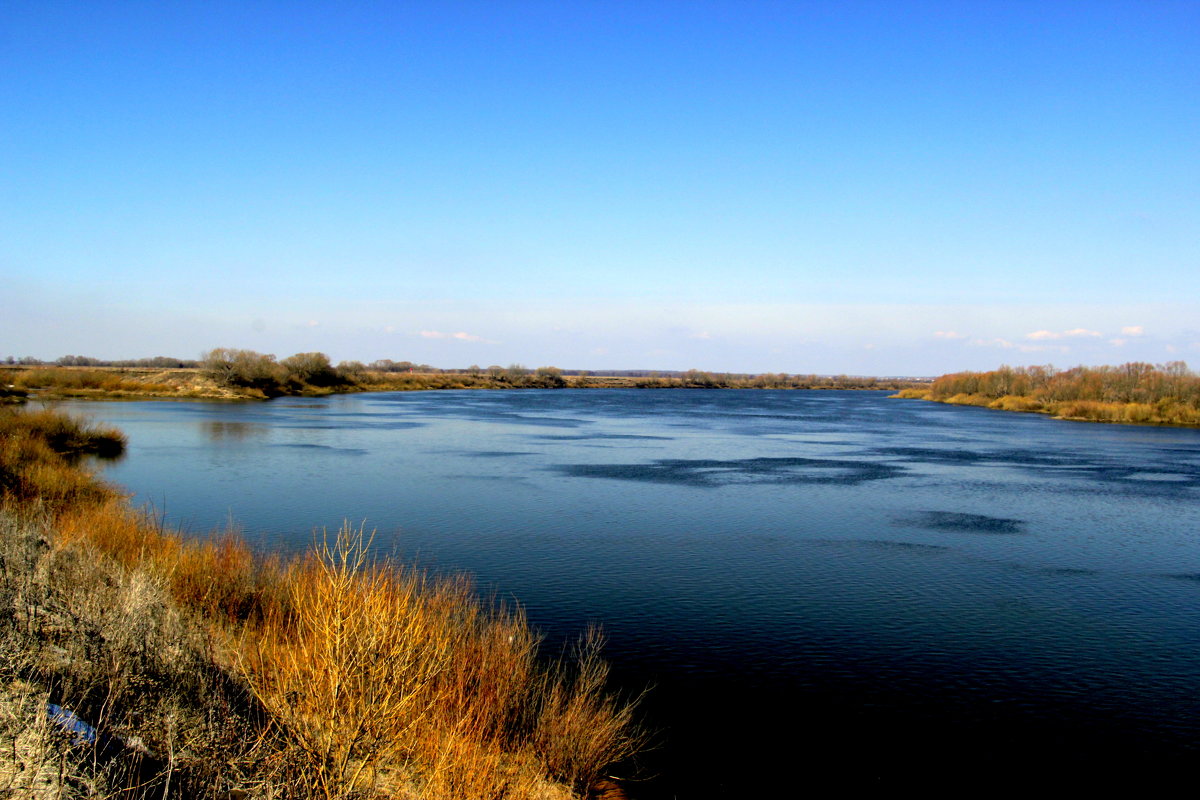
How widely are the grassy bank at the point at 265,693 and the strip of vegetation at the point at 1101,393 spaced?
52454 mm

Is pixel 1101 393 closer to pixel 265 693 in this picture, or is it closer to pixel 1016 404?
pixel 1016 404

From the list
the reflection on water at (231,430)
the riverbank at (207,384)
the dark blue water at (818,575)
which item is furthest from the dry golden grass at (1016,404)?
the riverbank at (207,384)

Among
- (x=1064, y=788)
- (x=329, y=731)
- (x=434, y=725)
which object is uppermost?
(x=329, y=731)

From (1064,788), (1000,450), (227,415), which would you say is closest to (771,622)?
(1064,788)

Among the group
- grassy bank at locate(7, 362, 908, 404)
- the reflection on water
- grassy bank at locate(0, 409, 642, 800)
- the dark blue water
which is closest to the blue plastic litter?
grassy bank at locate(0, 409, 642, 800)

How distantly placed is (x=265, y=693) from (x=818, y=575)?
946cm

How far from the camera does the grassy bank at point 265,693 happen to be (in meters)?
4.35

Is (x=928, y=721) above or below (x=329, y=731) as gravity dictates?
below

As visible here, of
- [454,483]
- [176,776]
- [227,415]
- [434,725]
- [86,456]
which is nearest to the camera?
[176,776]

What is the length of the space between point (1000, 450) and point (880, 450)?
16.5ft

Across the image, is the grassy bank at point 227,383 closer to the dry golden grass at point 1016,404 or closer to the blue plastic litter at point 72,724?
the blue plastic litter at point 72,724

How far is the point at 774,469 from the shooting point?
82.9 ft

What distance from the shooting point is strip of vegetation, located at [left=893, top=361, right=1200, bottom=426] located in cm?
4888

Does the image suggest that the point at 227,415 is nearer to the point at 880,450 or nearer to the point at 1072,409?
the point at 880,450
